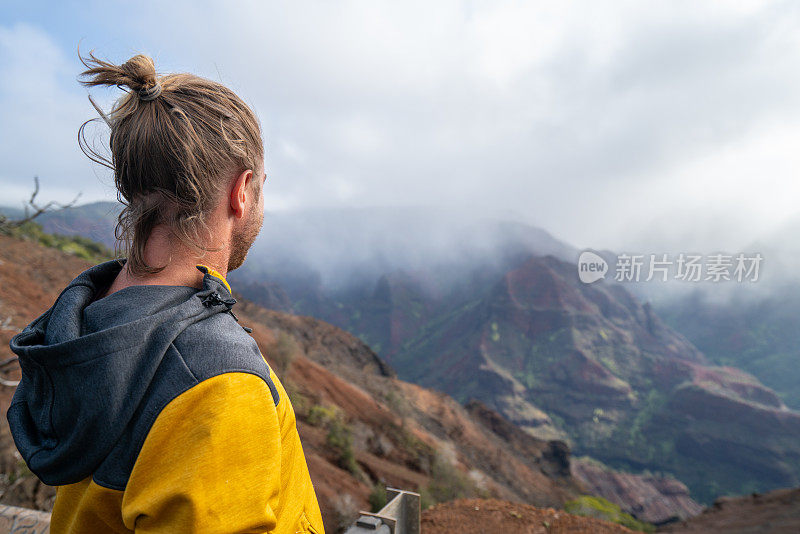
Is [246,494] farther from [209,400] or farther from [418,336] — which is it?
[418,336]

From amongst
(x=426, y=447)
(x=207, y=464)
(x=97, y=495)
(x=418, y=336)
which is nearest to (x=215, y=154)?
(x=207, y=464)

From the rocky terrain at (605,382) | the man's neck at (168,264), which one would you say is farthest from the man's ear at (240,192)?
the rocky terrain at (605,382)

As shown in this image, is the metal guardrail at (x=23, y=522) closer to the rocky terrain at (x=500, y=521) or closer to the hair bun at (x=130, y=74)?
the hair bun at (x=130, y=74)

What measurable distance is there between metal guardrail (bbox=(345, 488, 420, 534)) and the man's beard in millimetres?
1439

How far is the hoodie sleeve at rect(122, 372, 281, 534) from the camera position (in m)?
A: 0.77

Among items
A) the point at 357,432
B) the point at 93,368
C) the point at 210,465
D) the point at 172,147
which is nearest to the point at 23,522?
the point at 93,368

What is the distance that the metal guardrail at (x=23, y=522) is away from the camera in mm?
2098

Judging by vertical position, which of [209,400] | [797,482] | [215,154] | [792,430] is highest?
[215,154]

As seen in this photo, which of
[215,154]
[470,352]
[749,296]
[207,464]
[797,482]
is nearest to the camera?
[207,464]

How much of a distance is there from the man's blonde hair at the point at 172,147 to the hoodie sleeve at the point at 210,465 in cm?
43

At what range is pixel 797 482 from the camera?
4550 cm

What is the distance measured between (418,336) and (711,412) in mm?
56643

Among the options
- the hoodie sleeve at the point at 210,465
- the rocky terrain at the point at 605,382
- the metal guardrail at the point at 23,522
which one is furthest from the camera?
the rocky terrain at the point at 605,382

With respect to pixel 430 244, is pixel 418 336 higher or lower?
lower
